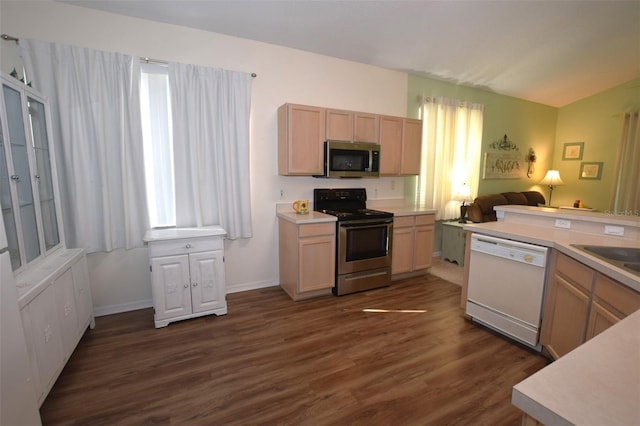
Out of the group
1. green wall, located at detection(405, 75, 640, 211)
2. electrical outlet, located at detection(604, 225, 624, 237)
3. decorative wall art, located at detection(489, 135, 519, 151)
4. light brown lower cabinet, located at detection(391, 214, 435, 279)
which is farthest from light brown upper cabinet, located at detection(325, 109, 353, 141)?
decorative wall art, located at detection(489, 135, 519, 151)

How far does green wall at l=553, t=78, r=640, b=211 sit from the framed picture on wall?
0.06 metres

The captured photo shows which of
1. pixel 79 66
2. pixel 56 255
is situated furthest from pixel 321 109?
pixel 56 255

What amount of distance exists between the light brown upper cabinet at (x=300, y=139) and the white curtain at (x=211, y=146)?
42 centimetres

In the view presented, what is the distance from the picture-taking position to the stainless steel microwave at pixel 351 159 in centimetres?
A: 354

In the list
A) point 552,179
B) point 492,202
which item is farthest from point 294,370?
point 552,179

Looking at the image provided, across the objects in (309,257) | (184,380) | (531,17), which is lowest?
(184,380)

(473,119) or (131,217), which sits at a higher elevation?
(473,119)

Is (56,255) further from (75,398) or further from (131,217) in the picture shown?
(75,398)

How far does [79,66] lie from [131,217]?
1.40m

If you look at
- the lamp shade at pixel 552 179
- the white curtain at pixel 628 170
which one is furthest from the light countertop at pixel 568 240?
the lamp shade at pixel 552 179

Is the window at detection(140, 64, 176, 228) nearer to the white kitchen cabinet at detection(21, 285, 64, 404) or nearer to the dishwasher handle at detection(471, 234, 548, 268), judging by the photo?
the white kitchen cabinet at detection(21, 285, 64, 404)

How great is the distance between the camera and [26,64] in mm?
2443

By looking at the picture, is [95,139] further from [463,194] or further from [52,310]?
[463,194]

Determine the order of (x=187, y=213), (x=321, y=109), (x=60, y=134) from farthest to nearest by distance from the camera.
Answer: (x=321, y=109) < (x=187, y=213) < (x=60, y=134)
